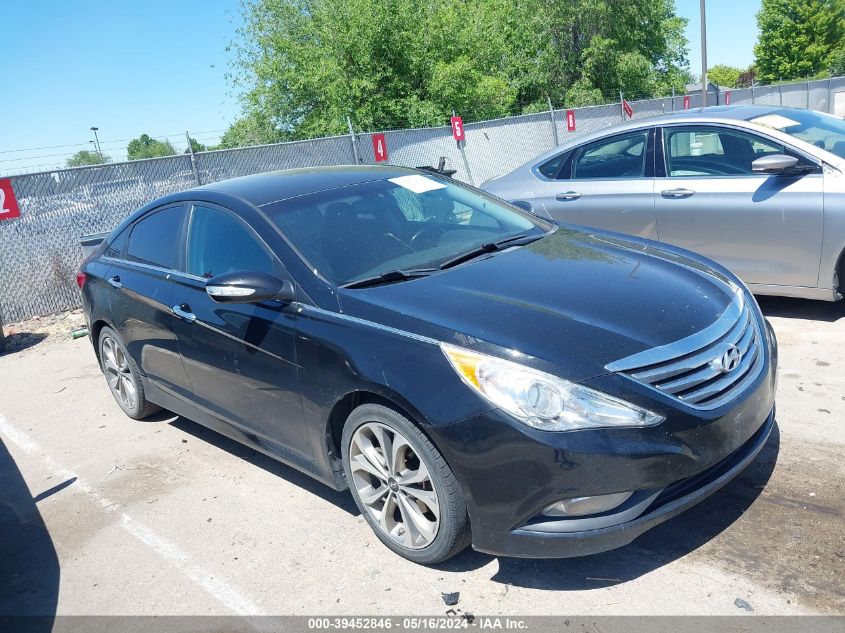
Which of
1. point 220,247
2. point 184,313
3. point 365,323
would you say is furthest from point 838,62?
point 365,323

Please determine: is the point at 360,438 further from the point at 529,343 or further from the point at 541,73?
the point at 541,73

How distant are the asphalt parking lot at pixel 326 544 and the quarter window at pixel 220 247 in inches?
49.8

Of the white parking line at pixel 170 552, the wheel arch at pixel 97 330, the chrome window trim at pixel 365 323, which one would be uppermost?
the chrome window trim at pixel 365 323

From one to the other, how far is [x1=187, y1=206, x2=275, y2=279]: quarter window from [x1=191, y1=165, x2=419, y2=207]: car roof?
0.16 m

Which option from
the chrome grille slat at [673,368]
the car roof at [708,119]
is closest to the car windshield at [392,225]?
the chrome grille slat at [673,368]

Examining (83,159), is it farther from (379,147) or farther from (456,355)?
(456,355)

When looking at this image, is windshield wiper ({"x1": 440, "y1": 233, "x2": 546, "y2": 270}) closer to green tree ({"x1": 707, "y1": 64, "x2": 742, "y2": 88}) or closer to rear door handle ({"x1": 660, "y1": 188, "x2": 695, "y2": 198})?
rear door handle ({"x1": 660, "y1": 188, "x2": 695, "y2": 198})

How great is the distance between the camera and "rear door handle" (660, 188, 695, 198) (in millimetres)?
5867

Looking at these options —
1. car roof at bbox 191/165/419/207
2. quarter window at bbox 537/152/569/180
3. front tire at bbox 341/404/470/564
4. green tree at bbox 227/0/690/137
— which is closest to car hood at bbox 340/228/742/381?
front tire at bbox 341/404/470/564

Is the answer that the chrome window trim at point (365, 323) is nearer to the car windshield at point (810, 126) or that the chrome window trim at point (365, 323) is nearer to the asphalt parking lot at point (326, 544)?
the asphalt parking lot at point (326, 544)

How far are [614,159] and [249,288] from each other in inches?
160

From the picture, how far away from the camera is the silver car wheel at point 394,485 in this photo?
3.05 metres

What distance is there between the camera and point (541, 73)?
112 feet

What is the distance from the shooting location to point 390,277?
3.51m
